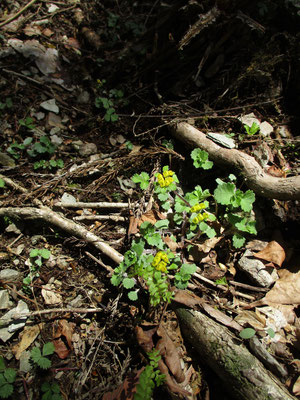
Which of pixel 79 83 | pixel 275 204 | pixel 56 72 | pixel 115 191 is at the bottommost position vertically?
pixel 275 204

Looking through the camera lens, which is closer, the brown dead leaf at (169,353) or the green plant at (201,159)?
the brown dead leaf at (169,353)

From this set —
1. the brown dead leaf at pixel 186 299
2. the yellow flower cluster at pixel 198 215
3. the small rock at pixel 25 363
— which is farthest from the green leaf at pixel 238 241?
→ the small rock at pixel 25 363

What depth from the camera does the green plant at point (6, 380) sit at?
2.02 metres

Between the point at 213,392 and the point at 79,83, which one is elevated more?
the point at 79,83

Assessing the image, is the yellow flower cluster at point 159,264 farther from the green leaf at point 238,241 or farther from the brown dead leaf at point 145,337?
the green leaf at point 238,241

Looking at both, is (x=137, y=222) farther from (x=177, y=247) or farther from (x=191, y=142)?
(x=191, y=142)

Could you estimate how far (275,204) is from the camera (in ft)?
8.86

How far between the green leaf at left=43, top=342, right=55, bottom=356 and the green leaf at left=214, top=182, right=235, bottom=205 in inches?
81.1

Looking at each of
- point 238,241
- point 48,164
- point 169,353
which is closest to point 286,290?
point 238,241

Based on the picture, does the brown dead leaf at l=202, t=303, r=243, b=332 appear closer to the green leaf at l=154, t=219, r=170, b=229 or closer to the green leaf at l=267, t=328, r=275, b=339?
the green leaf at l=267, t=328, r=275, b=339

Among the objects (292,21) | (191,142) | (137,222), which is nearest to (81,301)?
(137,222)

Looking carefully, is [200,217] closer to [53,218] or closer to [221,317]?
[221,317]

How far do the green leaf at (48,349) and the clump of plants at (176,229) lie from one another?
0.76 meters

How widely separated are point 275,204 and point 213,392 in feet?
6.18
